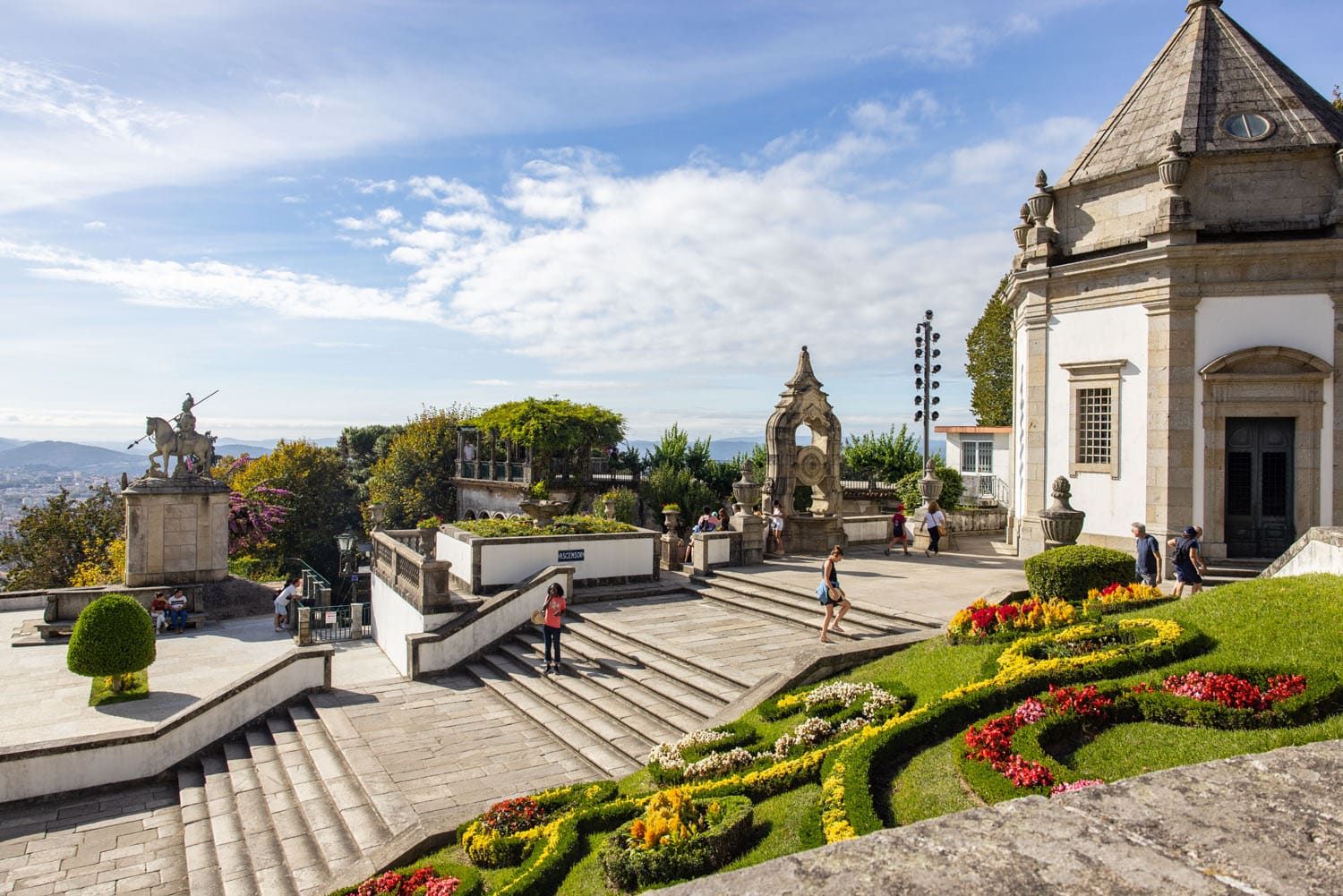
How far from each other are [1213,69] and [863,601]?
53.1 ft

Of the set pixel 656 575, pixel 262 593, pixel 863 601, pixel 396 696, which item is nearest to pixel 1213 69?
pixel 863 601

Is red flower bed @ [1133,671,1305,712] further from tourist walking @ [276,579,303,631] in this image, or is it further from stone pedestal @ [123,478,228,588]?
stone pedestal @ [123,478,228,588]

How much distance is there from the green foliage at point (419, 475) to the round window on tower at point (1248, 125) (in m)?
38.2

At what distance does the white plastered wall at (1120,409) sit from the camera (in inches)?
732

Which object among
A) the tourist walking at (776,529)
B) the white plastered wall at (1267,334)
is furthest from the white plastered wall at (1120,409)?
the tourist walking at (776,529)

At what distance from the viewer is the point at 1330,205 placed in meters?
17.7

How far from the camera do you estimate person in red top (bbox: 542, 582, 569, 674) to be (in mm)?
13875

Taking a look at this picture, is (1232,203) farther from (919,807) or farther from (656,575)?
(919,807)

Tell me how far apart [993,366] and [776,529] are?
3074 centimetres

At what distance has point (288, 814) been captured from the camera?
1064 cm

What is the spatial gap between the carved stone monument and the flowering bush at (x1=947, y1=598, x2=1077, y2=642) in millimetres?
23056

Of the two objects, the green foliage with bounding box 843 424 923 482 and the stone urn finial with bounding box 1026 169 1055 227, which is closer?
the stone urn finial with bounding box 1026 169 1055 227

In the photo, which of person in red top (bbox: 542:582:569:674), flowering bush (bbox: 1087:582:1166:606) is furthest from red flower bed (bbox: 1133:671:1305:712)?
person in red top (bbox: 542:582:569:674)

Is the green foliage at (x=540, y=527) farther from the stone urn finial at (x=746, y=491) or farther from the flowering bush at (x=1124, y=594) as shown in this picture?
the flowering bush at (x=1124, y=594)
